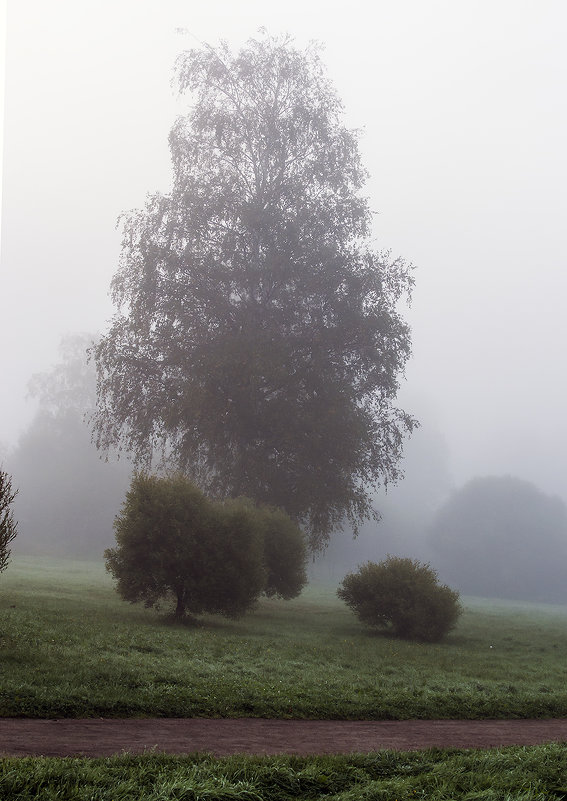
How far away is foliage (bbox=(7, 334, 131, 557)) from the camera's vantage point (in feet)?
218

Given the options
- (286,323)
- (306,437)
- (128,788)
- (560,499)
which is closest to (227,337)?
(286,323)

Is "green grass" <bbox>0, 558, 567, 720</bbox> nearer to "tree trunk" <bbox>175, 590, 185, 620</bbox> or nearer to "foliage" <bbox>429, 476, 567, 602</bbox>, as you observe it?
"tree trunk" <bbox>175, 590, 185, 620</bbox>

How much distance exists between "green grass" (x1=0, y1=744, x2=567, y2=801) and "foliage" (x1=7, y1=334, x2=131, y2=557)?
185 feet

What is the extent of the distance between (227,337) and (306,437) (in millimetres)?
5236

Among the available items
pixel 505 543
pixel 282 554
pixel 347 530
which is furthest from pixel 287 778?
pixel 505 543

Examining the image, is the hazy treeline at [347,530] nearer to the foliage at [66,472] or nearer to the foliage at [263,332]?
the foliage at [66,472]

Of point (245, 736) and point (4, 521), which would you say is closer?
point (245, 736)

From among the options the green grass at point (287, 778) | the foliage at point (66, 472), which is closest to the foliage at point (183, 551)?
the green grass at point (287, 778)

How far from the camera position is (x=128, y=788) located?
593 centimetres

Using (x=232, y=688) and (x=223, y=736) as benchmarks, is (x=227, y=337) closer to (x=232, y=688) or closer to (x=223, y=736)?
(x=232, y=688)

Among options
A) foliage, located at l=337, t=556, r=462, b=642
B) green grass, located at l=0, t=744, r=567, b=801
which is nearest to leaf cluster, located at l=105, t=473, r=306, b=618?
foliage, located at l=337, t=556, r=462, b=642

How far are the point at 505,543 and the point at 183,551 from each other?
5892cm

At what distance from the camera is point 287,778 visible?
6664mm

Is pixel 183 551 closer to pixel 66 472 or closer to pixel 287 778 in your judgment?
pixel 287 778
